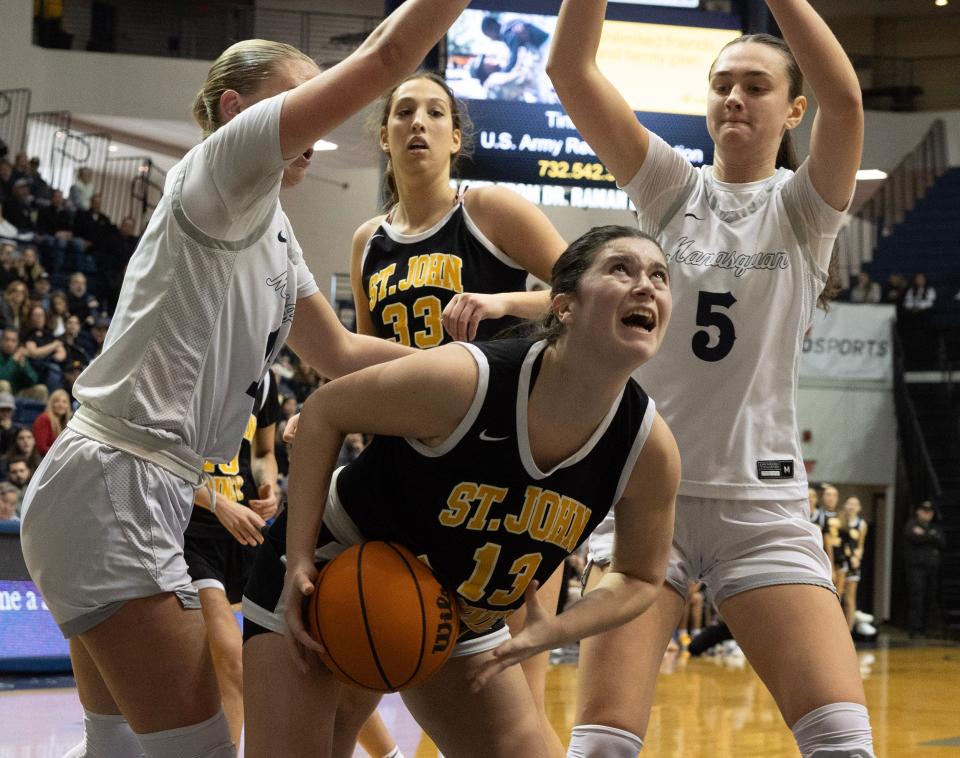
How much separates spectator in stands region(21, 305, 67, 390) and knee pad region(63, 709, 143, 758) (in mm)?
10070

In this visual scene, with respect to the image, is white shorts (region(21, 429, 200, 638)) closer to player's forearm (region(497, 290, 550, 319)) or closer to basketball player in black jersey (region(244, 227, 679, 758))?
basketball player in black jersey (region(244, 227, 679, 758))

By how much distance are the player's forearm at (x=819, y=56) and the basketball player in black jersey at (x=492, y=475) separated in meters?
0.70

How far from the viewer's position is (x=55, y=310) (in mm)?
13094

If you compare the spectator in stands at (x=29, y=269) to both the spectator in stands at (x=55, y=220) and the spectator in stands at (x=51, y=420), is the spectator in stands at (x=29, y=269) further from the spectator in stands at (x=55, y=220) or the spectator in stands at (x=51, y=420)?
the spectator in stands at (x=51, y=420)

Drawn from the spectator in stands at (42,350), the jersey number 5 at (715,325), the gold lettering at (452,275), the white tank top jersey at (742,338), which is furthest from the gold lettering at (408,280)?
the spectator in stands at (42,350)

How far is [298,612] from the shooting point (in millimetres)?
2387

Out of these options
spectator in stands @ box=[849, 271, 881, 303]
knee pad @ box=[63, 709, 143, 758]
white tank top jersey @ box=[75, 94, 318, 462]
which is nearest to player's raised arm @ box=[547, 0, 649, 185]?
white tank top jersey @ box=[75, 94, 318, 462]

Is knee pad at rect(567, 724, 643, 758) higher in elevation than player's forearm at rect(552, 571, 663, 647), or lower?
lower

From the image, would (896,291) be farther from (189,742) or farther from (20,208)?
(189,742)

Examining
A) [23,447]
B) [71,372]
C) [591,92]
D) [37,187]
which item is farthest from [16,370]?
[591,92]

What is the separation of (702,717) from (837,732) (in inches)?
205

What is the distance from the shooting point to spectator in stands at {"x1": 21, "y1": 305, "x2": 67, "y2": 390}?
12.2 metres

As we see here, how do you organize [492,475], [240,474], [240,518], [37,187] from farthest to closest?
1. [37,187]
2. [240,474]
3. [240,518]
4. [492,475]

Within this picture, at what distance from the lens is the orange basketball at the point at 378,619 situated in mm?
2344
